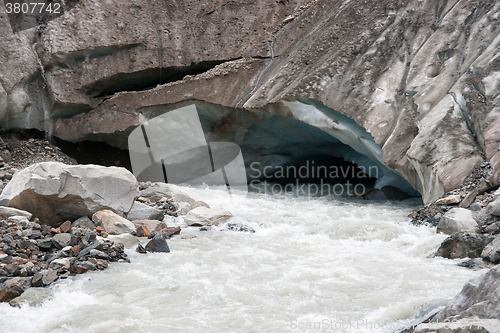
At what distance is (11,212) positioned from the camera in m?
4.80

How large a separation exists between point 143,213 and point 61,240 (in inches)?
62.7

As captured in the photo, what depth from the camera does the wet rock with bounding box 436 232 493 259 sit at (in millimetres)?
3941

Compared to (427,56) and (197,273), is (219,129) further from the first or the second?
(197,273)

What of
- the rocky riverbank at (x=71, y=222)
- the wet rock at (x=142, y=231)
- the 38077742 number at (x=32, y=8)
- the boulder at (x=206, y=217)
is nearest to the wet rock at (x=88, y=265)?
the rocky riverbank at (x=71, y=222)

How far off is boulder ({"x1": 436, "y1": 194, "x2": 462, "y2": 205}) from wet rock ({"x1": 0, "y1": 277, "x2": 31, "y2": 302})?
512 cm

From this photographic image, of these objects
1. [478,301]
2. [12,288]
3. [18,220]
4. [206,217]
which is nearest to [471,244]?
[478,301]

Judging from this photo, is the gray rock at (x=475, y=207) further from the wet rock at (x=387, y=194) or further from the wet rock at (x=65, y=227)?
the wet rock at (x=65, y=227)

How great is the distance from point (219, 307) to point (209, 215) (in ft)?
9.62

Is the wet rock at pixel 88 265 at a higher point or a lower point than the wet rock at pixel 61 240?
lower

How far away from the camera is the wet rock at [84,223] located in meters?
5.02

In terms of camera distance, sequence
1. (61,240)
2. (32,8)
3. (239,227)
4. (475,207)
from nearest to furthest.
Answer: (61,240) < (475,207) < (239,227) < (32,8)

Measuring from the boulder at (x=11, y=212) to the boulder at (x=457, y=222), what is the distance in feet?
16.9

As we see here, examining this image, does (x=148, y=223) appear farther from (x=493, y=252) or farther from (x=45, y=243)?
(x=493, y=252)

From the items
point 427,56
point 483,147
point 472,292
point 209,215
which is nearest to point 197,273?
point 209,215
